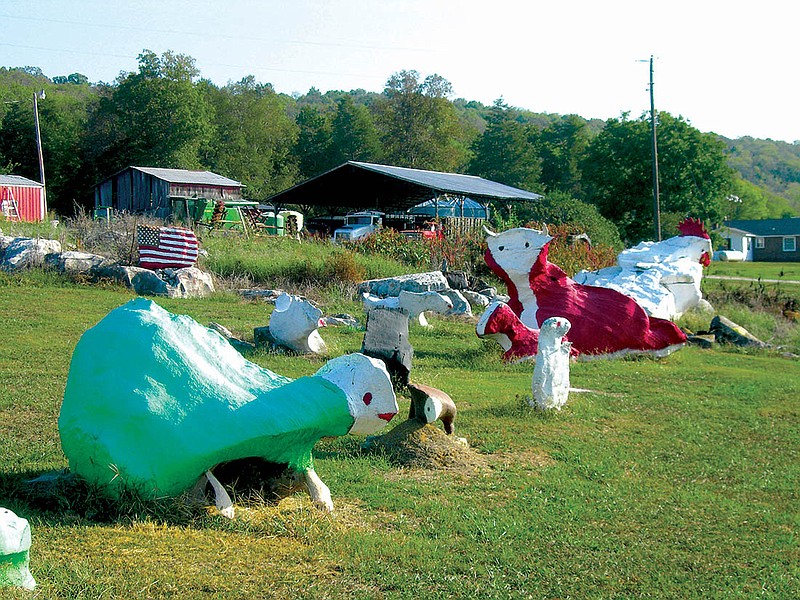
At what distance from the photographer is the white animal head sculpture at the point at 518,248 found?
1177 cm

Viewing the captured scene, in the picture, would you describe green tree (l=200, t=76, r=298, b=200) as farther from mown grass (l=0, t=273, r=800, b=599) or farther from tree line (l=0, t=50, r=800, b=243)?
mown grass (l=0, t=273, r=800, b=599)

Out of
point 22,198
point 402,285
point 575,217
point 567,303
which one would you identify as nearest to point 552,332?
point 567,303

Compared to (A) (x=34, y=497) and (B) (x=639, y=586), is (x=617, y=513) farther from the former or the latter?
(A) (x=34, y=497)

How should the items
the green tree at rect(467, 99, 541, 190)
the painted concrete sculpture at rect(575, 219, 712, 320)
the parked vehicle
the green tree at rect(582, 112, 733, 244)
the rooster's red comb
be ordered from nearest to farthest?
the painted concrete sculpture at rect(575, 219, 712, 320)
the rooster's red comb
the parked vehicle
the green tree at rect(582, 112, 733, 244)
the green tree at rect(467, 99, 541, 190)

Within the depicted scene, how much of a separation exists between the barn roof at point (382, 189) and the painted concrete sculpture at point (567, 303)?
16.4 meters

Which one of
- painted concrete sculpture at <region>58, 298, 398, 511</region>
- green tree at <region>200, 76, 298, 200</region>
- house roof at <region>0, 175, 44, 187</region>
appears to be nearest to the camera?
painted concrete sculpture at <region>58, 298, 398, 511</region>

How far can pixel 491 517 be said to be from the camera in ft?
17.3

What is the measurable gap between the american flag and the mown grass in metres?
7.27

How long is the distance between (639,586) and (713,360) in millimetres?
9401

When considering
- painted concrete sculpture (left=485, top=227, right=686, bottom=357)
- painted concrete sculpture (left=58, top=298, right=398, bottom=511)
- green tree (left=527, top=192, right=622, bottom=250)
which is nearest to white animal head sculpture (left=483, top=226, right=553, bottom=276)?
painted concrete sculpture (left=485, top=227, right=686, bottom=357)

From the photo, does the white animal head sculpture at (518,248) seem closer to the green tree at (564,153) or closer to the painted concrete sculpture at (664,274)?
the painted concrete sculpture at (664,274)

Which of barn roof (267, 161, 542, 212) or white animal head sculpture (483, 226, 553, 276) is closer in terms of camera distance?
white animal head sculpture (483, 226, 553, 276)

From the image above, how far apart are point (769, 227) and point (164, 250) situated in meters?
57.6

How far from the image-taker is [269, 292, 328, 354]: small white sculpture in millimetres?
10664
